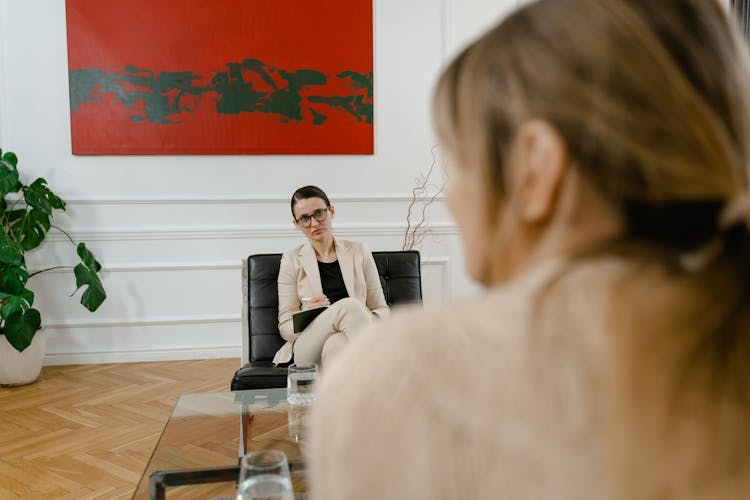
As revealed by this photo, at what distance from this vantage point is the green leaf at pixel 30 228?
406cm

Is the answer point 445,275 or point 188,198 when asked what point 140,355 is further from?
point 445,275

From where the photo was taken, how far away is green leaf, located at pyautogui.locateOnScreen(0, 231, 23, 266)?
12.5 feet

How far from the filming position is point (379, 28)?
4.68m

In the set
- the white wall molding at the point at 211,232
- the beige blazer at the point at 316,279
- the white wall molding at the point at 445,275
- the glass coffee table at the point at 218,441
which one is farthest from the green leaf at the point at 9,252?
the white wall molding at the point at 445,275

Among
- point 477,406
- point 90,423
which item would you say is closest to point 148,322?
point 90,423

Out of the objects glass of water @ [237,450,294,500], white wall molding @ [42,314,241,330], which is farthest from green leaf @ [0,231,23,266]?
glass of water @ [237,450,294,500]

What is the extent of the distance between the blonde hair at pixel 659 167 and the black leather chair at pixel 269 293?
2.56 metres

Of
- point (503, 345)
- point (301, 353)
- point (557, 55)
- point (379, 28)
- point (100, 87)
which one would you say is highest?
point (379, 28)

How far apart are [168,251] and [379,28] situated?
221 cm

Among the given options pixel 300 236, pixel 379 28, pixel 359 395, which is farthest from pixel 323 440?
pixel 379 28

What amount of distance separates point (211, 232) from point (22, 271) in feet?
3.94

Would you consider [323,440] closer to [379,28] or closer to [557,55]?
[557,55]

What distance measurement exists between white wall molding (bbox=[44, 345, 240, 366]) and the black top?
1.63 metres

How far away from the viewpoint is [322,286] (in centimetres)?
327
